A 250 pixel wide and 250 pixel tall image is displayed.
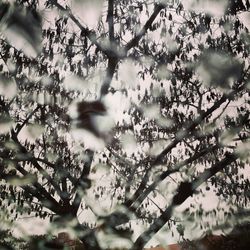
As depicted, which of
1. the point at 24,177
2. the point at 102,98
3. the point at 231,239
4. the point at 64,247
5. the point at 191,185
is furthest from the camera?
the point at 231,239

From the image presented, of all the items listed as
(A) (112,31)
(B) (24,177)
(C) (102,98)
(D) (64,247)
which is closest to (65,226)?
(B) (24,177)

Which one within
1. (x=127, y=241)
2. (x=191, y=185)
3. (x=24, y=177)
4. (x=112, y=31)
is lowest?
(x=127, y=241)

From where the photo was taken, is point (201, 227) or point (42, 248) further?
point (42, 248)

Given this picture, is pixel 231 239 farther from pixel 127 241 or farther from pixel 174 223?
pixel 127 241

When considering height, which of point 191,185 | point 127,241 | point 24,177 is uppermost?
point 24,177

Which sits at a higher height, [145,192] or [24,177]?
[24,177]

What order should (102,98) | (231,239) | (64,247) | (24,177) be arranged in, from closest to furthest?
(24,177) → (102,98) → (64,247) → (231,239)

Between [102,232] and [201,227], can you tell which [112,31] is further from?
[201,227]

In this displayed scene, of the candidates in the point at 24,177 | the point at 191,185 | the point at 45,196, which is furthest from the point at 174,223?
the point at 24,177

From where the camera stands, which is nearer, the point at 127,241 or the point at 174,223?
the point at 127,241
